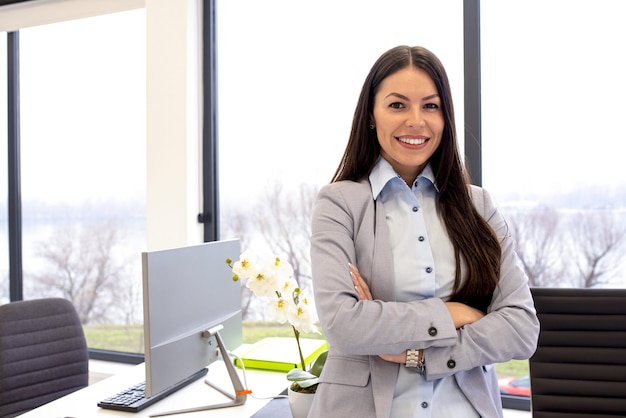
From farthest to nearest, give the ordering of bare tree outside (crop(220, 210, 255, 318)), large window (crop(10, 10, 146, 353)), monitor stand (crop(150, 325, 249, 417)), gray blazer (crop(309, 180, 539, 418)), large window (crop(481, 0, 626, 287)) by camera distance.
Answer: large window (crop(10, 10, 146, 353)) → bare tree outside (crop(220, 210, 255, 318)) → large window (crop(481, 0, 626, 287)) → monitor stand (crop(150, 325, 249, 417)) → gray blazer (crop(309, 180, 539, 418))

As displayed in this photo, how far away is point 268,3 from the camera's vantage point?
9.51 feet

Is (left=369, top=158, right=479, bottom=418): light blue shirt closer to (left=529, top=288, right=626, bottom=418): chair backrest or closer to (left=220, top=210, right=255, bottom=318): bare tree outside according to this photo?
(left=529, top=288, right=626, bottom=418): chair backrest

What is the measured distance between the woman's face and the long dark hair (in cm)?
2

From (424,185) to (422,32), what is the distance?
138 cm

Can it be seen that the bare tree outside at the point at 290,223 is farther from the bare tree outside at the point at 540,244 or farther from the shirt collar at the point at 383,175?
the shirt collar at the point at 383,175

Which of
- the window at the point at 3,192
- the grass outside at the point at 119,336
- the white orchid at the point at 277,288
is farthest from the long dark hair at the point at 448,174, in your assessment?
the window at the point at 3,192

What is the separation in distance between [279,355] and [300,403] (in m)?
0.58

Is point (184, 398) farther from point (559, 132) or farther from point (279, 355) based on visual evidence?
point (559, 132)

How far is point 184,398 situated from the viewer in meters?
1.82

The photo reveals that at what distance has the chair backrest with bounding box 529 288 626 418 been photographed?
1.72 m

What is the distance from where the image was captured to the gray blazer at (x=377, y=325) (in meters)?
1.20

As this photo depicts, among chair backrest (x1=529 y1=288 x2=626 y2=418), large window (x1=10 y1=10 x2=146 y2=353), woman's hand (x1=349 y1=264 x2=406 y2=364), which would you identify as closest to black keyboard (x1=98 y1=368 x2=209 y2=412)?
woman's hand (x1=349 y1=264 x2=406 y2=364)

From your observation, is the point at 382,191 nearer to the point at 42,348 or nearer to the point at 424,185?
the point at 424,185

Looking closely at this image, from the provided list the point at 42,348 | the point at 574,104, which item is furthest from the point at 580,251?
the point at 42,348
